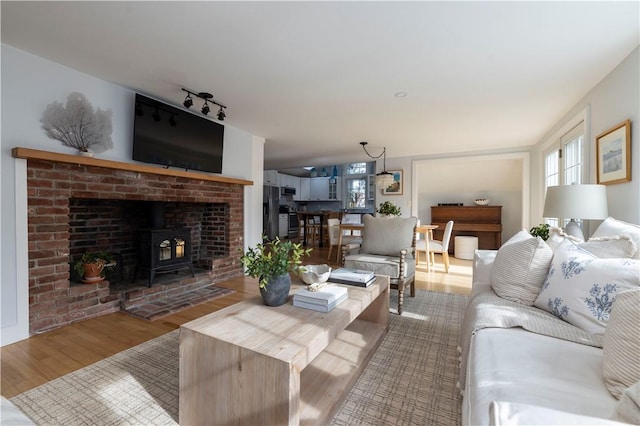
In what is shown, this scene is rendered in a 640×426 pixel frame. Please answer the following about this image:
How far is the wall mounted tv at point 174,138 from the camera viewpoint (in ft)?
9.23

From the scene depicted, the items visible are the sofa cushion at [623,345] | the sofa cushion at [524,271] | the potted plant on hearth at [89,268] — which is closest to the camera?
the sofa cushion at [623,345]

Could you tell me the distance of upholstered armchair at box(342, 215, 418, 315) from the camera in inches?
110

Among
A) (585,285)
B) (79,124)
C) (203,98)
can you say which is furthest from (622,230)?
(79,124)

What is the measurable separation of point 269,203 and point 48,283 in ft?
19.4

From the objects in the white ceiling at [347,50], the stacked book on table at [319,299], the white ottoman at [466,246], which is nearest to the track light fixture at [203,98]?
the white ceiling at [347,50]

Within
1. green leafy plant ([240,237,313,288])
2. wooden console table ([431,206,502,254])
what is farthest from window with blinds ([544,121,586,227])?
green leafy plant ([240,237,313,288])

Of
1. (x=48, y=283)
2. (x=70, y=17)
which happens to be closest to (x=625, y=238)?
(x=70, y=17)

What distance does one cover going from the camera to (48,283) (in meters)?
2.21

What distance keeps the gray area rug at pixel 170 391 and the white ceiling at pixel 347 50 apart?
2.12 metres

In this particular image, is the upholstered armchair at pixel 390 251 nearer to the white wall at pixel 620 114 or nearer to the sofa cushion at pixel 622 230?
the sofa cushion at pixel 622 230

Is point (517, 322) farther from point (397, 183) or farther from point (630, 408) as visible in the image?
point (397, 183)

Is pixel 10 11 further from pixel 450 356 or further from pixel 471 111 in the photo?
pixel 471 111

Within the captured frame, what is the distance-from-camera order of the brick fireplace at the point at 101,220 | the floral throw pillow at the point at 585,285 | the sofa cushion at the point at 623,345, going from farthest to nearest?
the brick fireplace at the point at 101,220 < the floral throw pillow at the point at 585,285 < the sofa cushion at the point at 623,345

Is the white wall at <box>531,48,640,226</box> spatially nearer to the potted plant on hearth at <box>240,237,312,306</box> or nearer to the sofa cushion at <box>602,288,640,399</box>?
Answer: the sofa cushion at <box>602,288,640,399</box>
